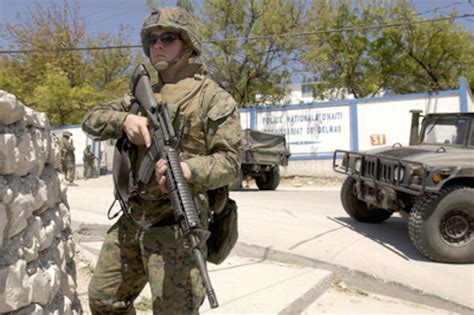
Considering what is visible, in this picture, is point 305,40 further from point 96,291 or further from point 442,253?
point 96,291

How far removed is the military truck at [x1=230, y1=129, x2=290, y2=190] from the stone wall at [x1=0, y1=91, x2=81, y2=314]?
29.5ft

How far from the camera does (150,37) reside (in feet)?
6.73

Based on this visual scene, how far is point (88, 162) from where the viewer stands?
18.4 meters

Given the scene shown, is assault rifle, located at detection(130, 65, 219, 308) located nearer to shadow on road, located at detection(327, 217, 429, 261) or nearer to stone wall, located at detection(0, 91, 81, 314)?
stone wall, located at detection(0, 91, 81, 314)

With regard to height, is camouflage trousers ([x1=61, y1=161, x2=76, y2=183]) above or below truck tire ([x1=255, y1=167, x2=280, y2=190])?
above

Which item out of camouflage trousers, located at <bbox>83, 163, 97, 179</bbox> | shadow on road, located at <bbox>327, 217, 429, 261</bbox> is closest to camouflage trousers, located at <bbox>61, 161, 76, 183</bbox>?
camouflage trousers, located at <bbox>83, 163, 97, 179</bbox>

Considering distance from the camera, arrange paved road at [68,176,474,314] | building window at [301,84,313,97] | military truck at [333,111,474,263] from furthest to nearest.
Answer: building window at [301,84,313,97]
military truck at [333,111,474,263]
paved road at [68,176,474,314]

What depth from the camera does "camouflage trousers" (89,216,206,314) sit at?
1.83 m

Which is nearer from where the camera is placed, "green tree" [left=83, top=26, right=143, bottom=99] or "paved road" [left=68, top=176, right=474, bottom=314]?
"paved road" [left=68, top=176, right=474, bottom=314]

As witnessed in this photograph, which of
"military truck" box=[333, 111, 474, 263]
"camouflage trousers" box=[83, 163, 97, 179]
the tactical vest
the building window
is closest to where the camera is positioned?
the tactical vest

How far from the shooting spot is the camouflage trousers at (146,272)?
183 centimetres

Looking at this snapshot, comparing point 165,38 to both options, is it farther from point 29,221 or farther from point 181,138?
point 29,221

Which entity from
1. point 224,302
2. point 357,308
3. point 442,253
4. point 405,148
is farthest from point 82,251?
point 405,148

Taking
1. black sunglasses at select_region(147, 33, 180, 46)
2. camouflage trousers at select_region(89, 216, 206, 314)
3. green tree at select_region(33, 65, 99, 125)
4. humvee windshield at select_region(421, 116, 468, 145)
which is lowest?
camouflage trousers at select_region(89, 216, 206, 314)
